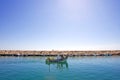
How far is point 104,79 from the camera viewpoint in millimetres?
26500

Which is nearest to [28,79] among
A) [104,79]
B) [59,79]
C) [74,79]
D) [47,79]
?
[47,79]

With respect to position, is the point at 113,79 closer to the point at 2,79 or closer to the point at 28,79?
the point at 28,79

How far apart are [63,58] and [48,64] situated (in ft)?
14.0

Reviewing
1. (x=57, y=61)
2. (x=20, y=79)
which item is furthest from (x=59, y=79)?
(x=57, y=61)

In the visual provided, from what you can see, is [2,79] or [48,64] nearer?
[2,79]

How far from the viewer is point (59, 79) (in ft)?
87.8

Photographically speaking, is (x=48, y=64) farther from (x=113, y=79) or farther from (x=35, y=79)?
(x=113, y=79)

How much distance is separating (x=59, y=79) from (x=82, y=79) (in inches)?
140

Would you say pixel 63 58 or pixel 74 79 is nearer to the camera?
pixel 74 79

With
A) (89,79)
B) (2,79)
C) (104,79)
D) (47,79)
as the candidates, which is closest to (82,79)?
(89,79)

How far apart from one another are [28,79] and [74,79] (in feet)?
23.3

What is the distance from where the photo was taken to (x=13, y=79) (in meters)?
26.9

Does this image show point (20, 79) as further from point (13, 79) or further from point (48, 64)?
point (48, 64)

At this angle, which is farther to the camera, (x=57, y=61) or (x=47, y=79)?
(x=57, y=61)
